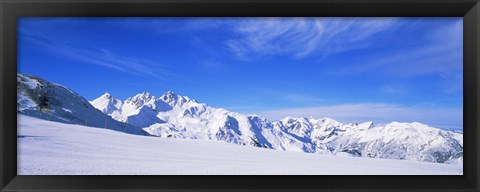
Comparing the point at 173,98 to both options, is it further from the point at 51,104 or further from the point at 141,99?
the point at 51,104

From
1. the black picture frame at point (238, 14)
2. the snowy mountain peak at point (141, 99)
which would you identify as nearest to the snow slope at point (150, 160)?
the black picture frame at point (238, 14)

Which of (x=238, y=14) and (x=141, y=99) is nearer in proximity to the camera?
(x=238, y=14)

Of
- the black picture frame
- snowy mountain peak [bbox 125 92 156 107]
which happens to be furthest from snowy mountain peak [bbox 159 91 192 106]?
the black picture frame

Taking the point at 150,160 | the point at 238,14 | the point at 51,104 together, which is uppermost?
the point at 238,14

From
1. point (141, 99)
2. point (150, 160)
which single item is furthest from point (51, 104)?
point (150, 160)

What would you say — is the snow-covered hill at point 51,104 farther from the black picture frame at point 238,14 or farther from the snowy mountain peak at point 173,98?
the snowy mountain peak at point 173,98

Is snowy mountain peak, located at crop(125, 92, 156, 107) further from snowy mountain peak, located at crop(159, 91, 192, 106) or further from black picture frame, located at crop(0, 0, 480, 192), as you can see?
black picture frame, located at crop(0, 0, 480, 192)

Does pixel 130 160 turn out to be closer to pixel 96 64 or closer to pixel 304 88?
pixel 96 64
